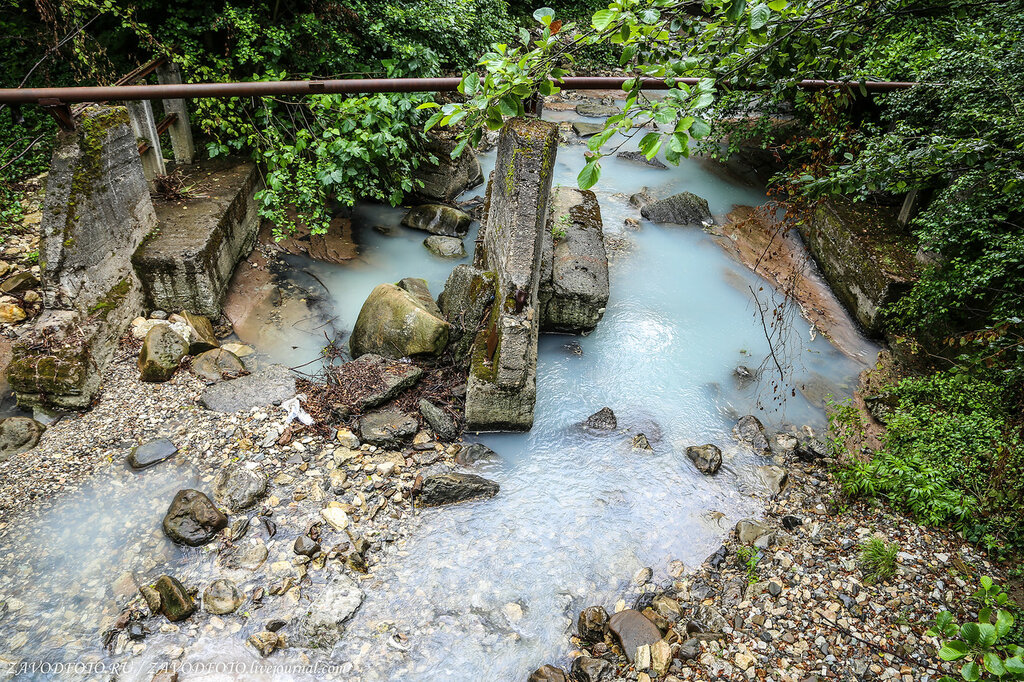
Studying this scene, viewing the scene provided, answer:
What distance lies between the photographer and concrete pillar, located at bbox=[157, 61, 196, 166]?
20.7 feet

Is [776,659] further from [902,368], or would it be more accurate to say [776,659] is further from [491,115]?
[902,368]

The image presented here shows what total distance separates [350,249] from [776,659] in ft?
21.6

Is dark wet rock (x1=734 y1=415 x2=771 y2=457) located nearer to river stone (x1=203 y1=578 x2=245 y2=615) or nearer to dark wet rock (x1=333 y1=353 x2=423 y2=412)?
dark wet rock (x1=333 y1=353 x2=423 y2=412)

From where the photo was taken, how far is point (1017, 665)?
1438 millimetres

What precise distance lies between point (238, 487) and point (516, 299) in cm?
269

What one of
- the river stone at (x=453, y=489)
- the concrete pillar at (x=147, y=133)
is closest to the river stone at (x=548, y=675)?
the river stone at (x=453, y=489)

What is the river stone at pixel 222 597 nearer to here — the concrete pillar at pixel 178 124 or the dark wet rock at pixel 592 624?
the dark wet rock at pixel 592 624

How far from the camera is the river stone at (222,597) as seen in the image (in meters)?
3.67

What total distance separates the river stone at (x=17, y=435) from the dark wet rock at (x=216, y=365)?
4.03ft

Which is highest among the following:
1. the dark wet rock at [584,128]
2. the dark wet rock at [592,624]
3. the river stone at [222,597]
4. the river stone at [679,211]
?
the dark wet rock at [584,128]

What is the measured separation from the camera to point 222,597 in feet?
12.2

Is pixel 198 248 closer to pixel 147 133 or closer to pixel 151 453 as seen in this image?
pixel 147 133

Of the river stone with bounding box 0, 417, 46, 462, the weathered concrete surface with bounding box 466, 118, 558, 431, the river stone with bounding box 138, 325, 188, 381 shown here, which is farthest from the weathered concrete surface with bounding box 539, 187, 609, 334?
the river stone with bounding box 0, 417, 46, 462

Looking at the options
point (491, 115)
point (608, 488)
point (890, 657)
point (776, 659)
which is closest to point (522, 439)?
point (608, 488)
